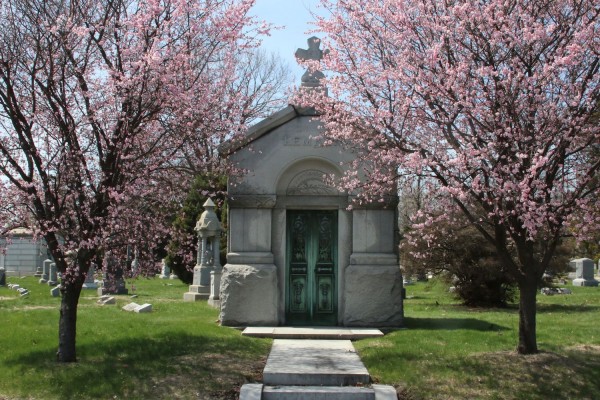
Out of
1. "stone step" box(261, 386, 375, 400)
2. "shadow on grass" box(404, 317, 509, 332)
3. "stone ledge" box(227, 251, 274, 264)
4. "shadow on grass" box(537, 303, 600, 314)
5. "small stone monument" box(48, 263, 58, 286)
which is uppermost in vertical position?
"stone ledge" box(227, 251, 274, 264)

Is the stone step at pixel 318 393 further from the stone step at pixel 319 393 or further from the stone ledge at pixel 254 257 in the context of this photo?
the stone ledge at pixel 254 257

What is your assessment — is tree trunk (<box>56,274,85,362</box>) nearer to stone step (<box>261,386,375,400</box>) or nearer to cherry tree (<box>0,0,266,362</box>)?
cherry tree (<box>0,0,266,362</box>)

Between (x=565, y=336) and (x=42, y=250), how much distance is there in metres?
44.9

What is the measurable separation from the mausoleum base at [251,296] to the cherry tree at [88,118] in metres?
3.15

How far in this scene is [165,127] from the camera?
9.39 metres

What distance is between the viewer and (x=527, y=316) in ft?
30.4

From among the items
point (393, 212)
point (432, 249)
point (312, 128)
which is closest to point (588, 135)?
point (393, 212)

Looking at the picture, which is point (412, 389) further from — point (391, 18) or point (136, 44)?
point (136, 44)

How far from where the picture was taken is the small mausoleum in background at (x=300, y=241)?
12.5 meters

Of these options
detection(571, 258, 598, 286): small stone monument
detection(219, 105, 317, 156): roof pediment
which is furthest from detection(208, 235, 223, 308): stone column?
detection(571, 258, 598, 286): small stone monument

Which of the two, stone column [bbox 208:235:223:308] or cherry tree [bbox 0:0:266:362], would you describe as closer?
cherry tree [bbox 0:0:266:362]

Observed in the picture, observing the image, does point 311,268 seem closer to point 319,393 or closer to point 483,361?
point 483,361

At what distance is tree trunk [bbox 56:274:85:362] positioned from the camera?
360 inches

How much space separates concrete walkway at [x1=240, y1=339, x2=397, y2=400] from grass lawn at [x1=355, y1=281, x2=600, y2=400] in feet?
1.17
